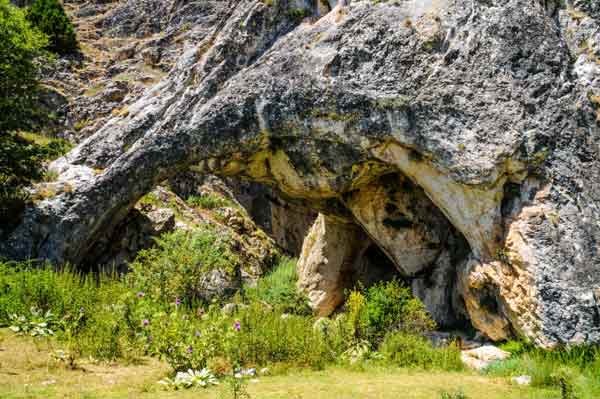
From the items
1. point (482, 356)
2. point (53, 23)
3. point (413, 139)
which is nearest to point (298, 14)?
point (413, 139)

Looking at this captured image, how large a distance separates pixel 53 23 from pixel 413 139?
63.1ft

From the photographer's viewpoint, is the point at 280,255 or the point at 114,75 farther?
the point at 114,75

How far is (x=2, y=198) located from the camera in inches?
444

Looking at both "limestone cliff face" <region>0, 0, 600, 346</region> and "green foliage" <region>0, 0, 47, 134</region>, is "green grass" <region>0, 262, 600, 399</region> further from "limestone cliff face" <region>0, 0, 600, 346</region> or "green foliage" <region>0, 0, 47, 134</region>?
"green foliage" <region>0, 0, 47, 134</region>

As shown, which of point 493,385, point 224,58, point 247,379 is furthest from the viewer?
point 224,58

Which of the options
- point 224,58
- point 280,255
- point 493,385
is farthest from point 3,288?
point 280,255

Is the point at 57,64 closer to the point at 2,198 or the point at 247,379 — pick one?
the point at 2,198

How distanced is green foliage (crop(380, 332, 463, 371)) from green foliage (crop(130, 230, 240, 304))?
492 centimetres

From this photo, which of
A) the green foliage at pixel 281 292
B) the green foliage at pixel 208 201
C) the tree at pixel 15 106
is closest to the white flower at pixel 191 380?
the green foliage at pixel 281 292

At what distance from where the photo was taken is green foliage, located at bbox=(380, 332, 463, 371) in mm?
7684

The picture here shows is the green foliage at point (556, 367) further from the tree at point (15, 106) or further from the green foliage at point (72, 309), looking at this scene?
the tree at point (15, 106)

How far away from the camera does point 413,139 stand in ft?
31.5

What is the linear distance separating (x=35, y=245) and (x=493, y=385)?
1053 cm

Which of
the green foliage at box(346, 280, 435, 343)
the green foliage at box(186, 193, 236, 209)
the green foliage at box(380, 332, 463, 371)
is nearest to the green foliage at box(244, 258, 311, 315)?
the green foliage at box(346, 280, 435, 343)
